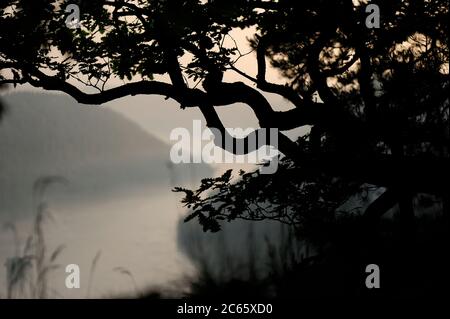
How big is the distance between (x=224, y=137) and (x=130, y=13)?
159 cm

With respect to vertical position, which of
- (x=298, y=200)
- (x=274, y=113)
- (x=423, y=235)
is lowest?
(x=423, y=235)

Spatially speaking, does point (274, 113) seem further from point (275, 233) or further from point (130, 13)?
point (130, 13)

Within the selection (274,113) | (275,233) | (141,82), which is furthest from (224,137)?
(275,233)

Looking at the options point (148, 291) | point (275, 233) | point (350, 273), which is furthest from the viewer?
point (275, 233)

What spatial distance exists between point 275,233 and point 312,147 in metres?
0.79

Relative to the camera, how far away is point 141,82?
4906 mm

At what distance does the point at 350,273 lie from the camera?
12.3 ft

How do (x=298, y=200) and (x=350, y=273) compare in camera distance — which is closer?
(x=350, y=273)
